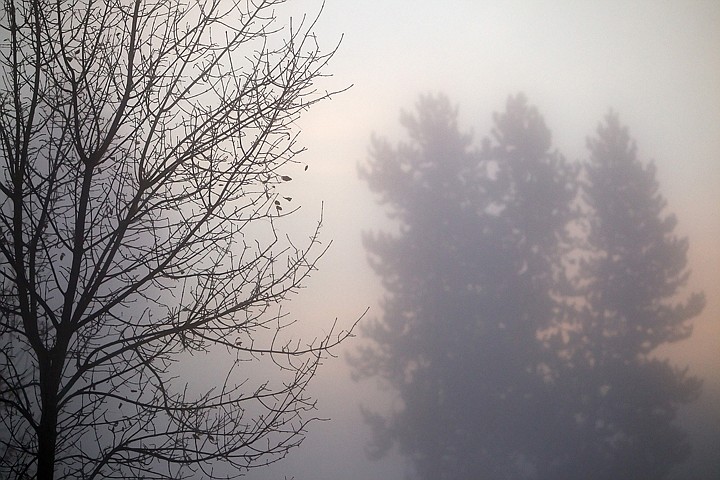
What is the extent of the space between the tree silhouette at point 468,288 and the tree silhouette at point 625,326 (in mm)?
261

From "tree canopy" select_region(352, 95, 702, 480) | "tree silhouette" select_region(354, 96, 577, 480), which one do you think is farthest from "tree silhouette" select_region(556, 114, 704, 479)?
"tree silhouette" select_region(354, 96, 577, 480)

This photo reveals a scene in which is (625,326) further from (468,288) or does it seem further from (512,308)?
(468,288)

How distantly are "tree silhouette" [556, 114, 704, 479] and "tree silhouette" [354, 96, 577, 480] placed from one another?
261mm

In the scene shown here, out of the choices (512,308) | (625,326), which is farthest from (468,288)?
(625,326)

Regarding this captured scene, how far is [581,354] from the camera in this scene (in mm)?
4996

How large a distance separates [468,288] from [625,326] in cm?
132

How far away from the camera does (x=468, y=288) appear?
4973mm

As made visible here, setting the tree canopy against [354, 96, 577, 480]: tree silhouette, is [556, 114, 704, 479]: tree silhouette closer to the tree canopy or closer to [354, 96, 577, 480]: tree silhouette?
the tree canopy

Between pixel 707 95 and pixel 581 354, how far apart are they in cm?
254

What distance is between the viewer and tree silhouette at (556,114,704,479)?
4922 millimetres

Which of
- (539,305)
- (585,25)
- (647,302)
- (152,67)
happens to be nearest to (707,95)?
(585,25)

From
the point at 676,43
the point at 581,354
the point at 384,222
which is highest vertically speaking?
the point at 676,43

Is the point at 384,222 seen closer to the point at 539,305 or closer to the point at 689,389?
the point at 539,305

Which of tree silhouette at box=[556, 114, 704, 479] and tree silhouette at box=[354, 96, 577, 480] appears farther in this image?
tree silhouette at box=[556, 114, 704, 479]
